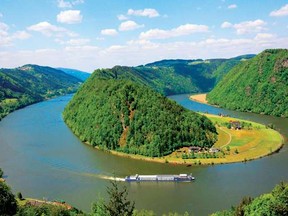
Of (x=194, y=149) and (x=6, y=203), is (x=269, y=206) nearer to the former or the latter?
(x=6, y=203)

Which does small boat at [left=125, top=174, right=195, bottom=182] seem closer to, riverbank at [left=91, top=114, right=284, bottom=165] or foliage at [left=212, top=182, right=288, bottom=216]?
riverbank at [left=91, top=114, right=284, bottom=165]

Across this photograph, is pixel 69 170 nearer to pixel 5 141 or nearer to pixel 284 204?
pixel 5 141

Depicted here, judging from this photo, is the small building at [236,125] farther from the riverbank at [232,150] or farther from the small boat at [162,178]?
the small boat at [162,178]

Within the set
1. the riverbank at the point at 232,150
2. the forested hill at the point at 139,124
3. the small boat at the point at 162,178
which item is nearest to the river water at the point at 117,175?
the small boat at the point at 162,178

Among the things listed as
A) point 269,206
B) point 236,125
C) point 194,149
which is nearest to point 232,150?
point 194,149

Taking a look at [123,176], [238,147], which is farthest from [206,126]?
[123,176]

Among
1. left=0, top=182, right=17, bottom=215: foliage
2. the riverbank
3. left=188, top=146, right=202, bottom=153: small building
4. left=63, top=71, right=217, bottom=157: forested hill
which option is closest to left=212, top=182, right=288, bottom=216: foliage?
left=0, top=182, right=17, bottom=215: foliage

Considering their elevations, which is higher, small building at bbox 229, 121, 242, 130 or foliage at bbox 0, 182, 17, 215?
foliage at bbox 0, 182, 17, 215
